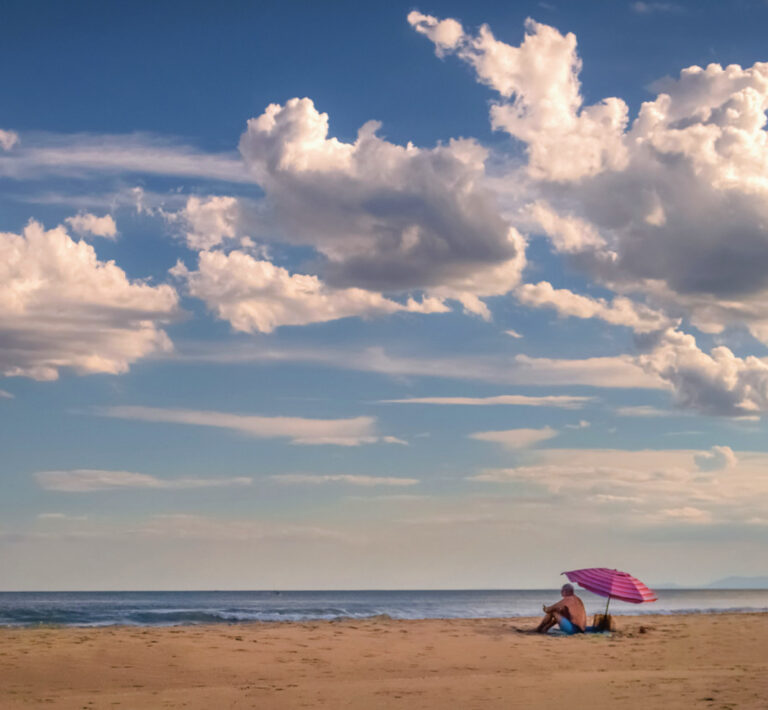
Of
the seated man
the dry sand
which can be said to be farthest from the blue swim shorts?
the dry sand

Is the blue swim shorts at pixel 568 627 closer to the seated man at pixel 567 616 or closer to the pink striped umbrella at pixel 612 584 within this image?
the seated man at pixel 567 616

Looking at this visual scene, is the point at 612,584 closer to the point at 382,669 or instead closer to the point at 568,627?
the point at 568,627

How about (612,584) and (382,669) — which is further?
(612,584)

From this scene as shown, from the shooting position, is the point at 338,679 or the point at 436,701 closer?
the point at 436,701

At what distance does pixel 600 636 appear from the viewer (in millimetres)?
23234

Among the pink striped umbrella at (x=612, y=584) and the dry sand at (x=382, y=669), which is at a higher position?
the pink striped umbrella at (x=612, y=584)

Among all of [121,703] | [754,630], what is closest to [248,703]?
[121,703]

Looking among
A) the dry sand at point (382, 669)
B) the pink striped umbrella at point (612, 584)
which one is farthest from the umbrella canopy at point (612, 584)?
the dry sand at point (382, 669)

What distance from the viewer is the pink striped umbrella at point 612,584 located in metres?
24.1

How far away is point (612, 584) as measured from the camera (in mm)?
24359

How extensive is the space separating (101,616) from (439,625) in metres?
23.4

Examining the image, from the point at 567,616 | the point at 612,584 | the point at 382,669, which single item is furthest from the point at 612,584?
the point at 382,669

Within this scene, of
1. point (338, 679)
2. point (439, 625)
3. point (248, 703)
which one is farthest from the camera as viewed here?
point (439, 625)

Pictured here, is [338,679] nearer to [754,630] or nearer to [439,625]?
[439,625]
